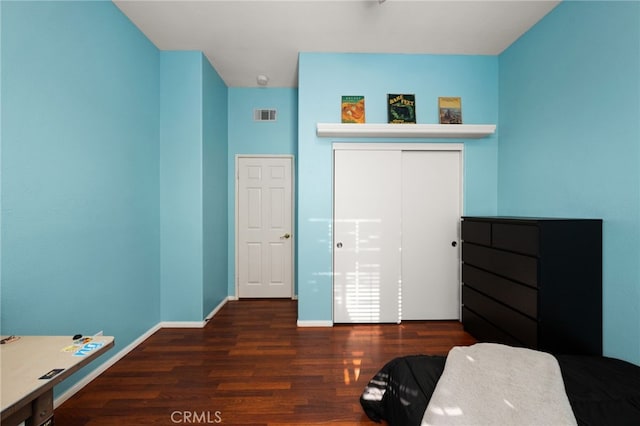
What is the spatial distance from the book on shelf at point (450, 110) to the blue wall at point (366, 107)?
0.06 metres

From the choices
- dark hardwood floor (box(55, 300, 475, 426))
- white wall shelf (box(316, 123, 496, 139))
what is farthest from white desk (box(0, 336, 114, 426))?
white wall shelf (box(316, 123, 496, 139))

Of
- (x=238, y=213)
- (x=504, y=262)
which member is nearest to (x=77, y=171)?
(x=238, y=213)

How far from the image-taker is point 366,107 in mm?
3158

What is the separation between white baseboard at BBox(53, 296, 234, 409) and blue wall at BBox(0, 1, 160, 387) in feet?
0.24

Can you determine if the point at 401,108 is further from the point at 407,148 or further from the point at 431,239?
the point at 431,239

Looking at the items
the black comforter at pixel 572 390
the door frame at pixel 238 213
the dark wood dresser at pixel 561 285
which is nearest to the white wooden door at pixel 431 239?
the dark wood dresser at pixel 561 285

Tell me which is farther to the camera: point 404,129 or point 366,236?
point 366,236

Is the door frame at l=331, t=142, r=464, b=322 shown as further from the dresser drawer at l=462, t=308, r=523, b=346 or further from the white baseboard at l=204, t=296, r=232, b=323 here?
the white baseboard at l=204, t=296, r=232, b=323

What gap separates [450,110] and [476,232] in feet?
4.71

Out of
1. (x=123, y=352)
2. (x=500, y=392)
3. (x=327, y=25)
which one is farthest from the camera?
(x=327, y=25)

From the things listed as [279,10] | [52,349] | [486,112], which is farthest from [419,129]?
[52,349]

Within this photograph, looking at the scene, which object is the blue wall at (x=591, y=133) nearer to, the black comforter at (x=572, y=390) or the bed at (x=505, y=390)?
the black comforter at (x=572, y=390)

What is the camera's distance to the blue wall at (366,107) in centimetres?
314

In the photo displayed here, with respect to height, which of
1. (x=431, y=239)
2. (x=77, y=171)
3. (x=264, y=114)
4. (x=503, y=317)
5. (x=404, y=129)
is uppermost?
(x=264, y=114)
